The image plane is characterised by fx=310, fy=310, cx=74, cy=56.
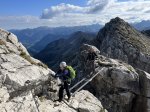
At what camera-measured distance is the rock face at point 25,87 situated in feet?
83.5

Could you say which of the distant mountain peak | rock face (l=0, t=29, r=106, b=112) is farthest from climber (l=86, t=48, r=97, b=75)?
the distant mountain peak

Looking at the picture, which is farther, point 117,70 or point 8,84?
point 117,70

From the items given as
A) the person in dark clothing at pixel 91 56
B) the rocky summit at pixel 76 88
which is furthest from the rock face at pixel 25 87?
the person in dark clothing at pixel 91 56

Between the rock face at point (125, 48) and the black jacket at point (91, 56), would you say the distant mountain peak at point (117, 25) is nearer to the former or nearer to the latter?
the rock face at point (125, 48)

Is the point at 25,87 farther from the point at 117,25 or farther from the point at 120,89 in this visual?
the point at 117,25

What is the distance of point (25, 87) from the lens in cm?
2681

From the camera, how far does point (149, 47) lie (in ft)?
458

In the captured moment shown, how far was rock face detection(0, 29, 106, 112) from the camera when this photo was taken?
25.4 metres

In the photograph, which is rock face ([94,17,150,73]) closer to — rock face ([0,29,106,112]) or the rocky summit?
the rocky summit

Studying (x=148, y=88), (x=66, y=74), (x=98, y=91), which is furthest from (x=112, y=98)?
(x=66, y=74)

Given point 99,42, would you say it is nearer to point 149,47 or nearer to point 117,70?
point 149,47

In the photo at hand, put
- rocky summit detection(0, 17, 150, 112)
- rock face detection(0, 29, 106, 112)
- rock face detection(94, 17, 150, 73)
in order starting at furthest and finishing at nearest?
rock face detection(94, 17, 150, 73)
rocky summit detection(0, 17, 150, 112)
rock face detection(0, 29, 106, 112)

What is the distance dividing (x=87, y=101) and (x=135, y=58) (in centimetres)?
9232

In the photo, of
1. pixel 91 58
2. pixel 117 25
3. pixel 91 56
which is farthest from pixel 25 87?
pixel 117 25
